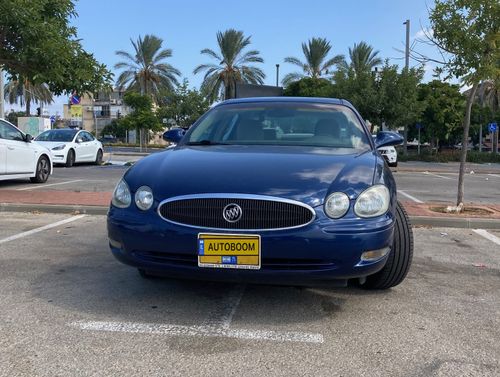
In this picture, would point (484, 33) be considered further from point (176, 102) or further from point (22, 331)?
point (176, 102)

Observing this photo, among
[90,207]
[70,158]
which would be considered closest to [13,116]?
[70,158]

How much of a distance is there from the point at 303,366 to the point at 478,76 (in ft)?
20.8

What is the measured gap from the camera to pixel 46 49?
9.85 meters

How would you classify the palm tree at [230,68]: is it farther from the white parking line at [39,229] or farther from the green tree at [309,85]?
the white parking line at [39,229]

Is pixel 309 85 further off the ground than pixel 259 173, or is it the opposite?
pixel 309 85

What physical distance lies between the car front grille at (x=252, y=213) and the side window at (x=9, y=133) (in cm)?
841

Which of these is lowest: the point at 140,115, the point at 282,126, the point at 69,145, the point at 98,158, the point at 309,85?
the point at 98,158

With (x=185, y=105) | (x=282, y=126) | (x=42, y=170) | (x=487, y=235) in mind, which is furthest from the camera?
(x=185, y=105)

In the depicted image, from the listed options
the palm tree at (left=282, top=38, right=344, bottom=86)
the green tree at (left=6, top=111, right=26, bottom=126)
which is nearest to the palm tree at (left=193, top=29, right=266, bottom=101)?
the palm tree at (left=282, top=38, right=344, bottom=86)

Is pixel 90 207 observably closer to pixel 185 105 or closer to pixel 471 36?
pixel 471 36

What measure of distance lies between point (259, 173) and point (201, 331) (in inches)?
43.0

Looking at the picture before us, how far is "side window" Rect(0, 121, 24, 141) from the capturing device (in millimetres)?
10541

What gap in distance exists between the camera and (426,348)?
10.6 feet

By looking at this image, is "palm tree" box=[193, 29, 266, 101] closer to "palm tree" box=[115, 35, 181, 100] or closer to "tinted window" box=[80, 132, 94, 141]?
"palm tree" box=[115, 35, 181, 100]
